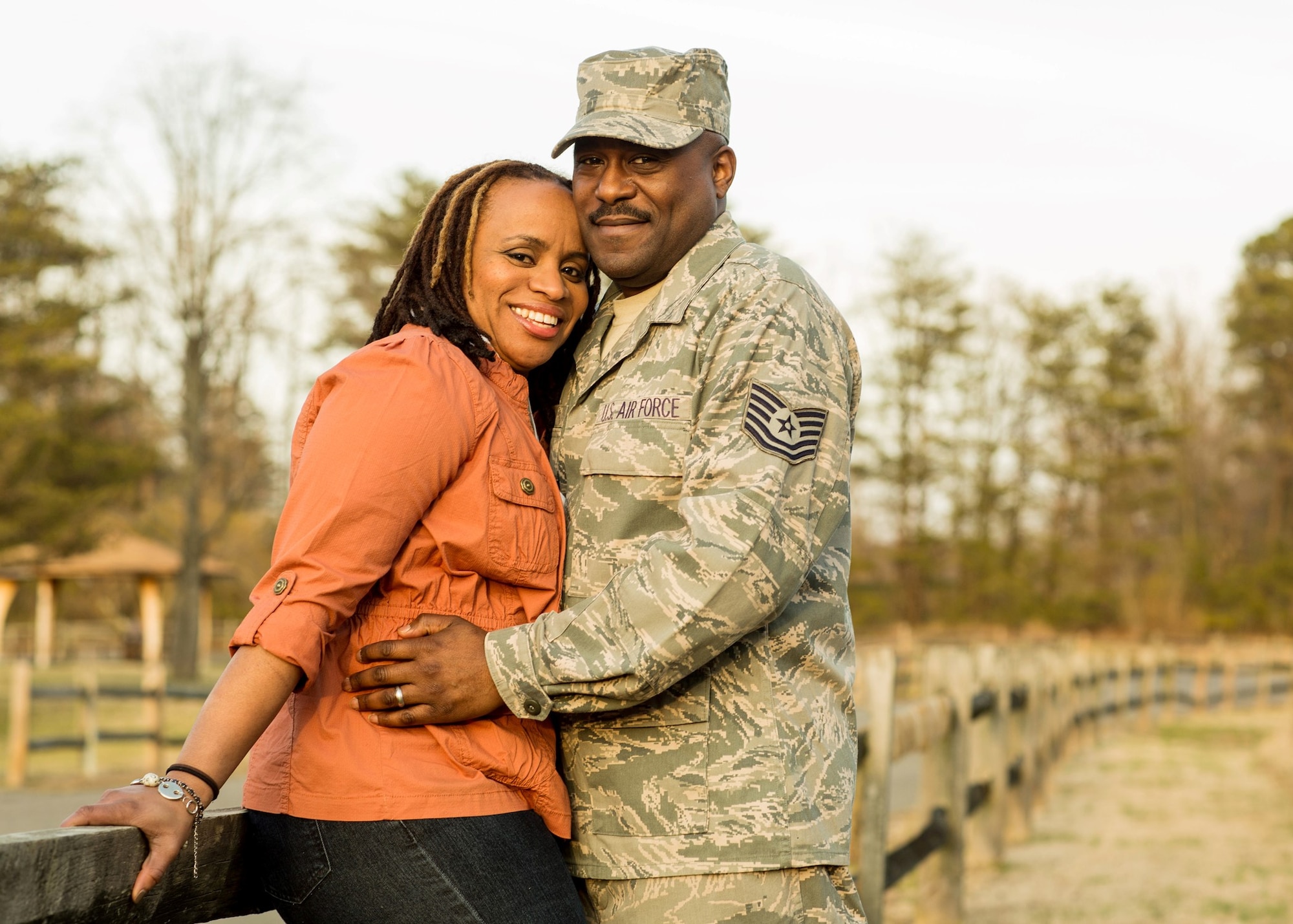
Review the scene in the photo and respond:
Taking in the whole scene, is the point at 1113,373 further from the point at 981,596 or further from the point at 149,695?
the point at 149,695

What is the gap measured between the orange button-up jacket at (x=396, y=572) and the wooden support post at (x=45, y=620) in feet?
111

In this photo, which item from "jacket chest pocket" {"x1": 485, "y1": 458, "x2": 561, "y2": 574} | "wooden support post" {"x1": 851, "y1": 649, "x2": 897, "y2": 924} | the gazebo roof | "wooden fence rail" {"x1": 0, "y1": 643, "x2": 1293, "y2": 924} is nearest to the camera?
"wooden fence rail" {"x1": 0, "y1": 643, "x2": 1293, "y2": 924}

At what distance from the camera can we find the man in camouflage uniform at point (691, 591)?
2199mm

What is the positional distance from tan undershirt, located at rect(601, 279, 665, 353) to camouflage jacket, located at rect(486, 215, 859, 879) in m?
0.12

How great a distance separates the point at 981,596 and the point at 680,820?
38.9 meters

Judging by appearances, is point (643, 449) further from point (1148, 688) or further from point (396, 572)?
point (1148, 688)

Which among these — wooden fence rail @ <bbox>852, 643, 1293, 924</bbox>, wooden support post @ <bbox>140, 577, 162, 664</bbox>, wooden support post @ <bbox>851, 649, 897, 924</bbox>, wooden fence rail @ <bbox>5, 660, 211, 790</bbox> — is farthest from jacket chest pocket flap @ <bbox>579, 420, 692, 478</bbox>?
wooden support post @ <bbox>140, 577, 162, 664</bbox>

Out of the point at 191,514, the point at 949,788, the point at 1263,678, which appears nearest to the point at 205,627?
the point at 191,514

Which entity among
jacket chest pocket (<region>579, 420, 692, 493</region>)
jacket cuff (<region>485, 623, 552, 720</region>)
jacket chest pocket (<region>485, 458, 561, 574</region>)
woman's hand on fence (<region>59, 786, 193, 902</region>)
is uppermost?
jacket chest pocket (<region>579, 420, 692, 493</region>)

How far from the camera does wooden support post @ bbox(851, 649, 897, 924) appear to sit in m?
4.65

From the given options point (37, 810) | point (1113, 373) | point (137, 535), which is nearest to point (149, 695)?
point (37, 810)

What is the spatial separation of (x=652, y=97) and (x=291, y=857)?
1590 mm

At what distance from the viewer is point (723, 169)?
286 centimetres

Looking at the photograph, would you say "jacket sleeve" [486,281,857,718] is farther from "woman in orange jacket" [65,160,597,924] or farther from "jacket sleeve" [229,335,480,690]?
"jacket sleeve" [229,335,480,690]
